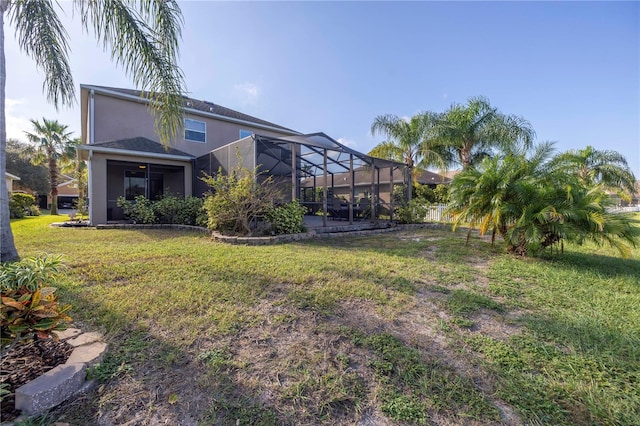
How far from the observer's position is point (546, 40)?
8.96 meters

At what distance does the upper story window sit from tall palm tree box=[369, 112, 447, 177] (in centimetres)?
1029

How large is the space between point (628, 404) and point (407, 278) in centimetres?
259

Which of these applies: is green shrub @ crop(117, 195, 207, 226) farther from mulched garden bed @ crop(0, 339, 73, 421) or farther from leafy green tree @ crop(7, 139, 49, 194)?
leafy green tree @ crop(7, 139, 49, 194)

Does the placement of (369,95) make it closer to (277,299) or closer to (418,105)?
(418,105)

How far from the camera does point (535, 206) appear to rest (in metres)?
5.36

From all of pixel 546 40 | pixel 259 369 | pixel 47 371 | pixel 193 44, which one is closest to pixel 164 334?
pixel 47 371

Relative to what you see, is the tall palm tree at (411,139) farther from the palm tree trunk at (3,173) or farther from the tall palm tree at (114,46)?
the palm tree trunk at (3,173)

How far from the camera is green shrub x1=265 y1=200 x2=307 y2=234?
773 centimetres

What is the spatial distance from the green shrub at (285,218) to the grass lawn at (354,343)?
306 cm

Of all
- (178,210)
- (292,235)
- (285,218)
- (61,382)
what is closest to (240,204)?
(285,218)

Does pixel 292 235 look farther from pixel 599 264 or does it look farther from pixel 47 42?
pixel 599 264

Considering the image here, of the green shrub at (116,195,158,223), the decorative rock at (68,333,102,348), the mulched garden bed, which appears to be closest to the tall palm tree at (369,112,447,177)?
the green shrub at (116,195,158,223)

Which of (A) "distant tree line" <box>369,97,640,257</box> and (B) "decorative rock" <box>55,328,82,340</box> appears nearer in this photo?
(B) "decorative rock" <box>55,328,82,340</box>

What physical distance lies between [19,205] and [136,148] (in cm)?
1359
